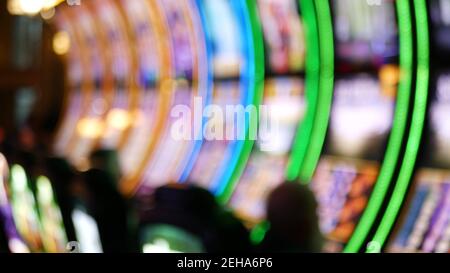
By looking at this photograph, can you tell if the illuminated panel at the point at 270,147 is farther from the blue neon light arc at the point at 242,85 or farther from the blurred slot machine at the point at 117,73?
the blurred slot machine at the point at 117,73

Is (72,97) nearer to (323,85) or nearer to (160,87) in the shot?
(160,87)

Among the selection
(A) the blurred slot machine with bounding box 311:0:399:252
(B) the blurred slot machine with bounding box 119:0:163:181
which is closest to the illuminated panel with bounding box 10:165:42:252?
(B) the blurred slot machine with bounding box 119:0:163:181

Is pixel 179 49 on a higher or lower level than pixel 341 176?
higher

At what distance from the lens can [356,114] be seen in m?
2.89

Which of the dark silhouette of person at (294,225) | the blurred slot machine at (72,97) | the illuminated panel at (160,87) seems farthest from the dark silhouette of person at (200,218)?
the blurred slot machine at (72,97)

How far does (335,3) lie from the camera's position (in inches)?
115

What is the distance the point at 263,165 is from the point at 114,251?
70 centimetres

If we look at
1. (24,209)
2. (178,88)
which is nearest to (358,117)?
(178,88)

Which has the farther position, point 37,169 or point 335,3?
point 37,169

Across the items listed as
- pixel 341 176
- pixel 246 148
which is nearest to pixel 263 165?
pixel 246 148

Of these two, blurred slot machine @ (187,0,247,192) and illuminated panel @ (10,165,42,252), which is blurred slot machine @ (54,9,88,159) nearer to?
illuminated panel @ (10,165,42,252)

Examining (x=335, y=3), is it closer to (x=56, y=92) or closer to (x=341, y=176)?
(x=341, y=176)

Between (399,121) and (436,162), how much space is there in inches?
7.4

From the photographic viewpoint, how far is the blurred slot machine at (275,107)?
3.08 meters
